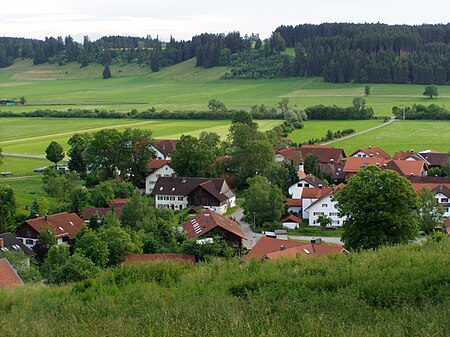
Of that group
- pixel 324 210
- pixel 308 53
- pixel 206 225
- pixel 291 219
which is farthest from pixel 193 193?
pixel 308 53

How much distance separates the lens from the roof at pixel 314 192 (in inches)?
1535

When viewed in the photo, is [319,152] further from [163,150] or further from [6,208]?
[6,208]

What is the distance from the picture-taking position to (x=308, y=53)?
13262 centimetres

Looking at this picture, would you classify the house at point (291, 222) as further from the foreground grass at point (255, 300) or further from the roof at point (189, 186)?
the foreground grass at point (255, 300)

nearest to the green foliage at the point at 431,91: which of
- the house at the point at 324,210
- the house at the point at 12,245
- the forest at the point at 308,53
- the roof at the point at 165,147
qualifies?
the forest at the point at 308,53

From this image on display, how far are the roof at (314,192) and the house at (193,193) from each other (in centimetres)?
509

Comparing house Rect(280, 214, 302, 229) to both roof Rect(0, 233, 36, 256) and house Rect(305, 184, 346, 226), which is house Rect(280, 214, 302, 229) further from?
roof Rect(0, 233, 36, 256)

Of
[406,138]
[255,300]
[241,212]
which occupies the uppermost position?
[255,300]

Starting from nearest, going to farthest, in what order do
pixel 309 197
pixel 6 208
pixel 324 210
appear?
pixel 6 208
pixel 324 210
pixel 309 197

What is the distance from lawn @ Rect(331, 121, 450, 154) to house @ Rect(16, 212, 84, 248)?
114ft

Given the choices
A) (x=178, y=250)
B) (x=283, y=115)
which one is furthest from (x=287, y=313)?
(x=283, y=115)

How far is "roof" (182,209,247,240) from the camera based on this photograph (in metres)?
30.8

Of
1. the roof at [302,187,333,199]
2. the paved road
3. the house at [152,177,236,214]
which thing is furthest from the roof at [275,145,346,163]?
the paved road

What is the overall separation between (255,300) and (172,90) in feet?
400
